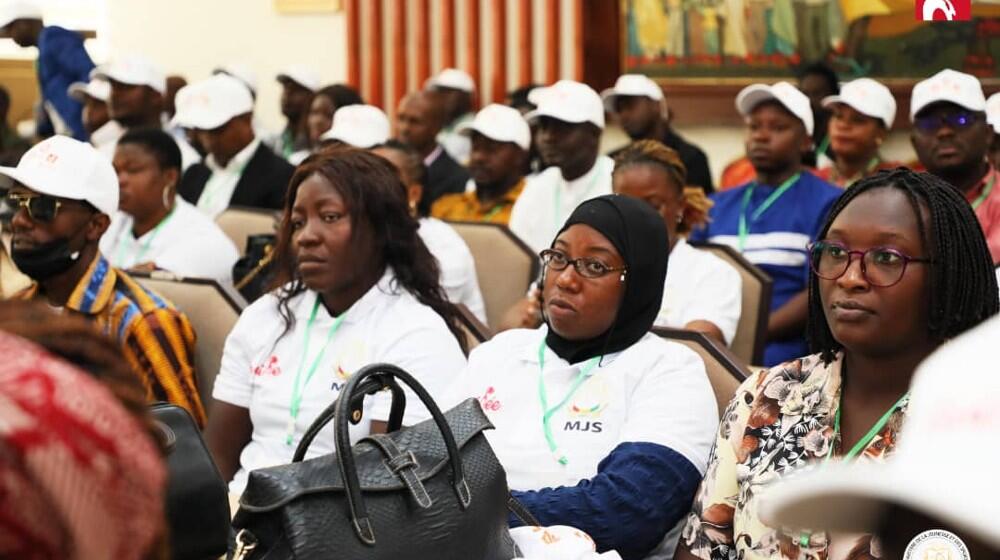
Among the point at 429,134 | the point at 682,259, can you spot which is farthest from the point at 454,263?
the point at 429,134

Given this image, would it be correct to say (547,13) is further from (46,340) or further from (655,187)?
(46,340)

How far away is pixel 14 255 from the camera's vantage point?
12.6 feet

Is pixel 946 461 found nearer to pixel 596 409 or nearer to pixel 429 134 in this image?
pixel 596 409

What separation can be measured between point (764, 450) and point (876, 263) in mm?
379

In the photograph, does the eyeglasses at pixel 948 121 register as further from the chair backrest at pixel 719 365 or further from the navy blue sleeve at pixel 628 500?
the navy blue sleeve at pixel 628 500

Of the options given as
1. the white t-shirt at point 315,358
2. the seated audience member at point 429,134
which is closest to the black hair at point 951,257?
the white t-shirt at point 315,358

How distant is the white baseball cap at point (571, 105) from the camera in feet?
20.6

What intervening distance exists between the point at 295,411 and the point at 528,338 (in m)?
0.67

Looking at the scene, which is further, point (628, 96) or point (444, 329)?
point (628, 96)

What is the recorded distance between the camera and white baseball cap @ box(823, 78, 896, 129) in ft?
19.8

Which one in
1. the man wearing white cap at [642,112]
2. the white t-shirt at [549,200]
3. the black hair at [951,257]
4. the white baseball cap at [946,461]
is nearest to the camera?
the white baseball cap at [946,461]

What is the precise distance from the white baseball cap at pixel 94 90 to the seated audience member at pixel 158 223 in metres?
2.71

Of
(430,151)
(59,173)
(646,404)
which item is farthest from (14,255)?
(430,151)

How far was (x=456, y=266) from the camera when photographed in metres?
4.98
